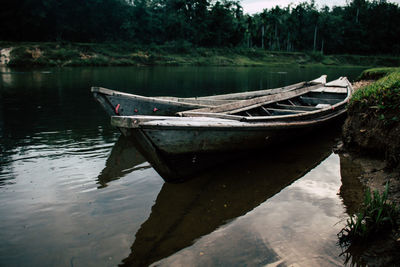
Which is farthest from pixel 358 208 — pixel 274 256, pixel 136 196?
pixel 136 196

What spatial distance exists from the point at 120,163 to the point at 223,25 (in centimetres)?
6286

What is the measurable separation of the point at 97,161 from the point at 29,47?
37307mm

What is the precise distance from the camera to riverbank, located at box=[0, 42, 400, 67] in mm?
34750

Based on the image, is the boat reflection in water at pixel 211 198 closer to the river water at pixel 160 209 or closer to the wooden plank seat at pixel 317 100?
the river water at pixel 160 209

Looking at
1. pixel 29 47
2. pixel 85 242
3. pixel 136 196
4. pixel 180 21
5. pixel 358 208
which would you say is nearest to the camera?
pixel 85 242

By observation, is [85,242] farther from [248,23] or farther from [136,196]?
[248,23]

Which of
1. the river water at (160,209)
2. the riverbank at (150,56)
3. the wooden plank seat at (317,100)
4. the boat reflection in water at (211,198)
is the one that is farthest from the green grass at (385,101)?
the riverbank at (150,56)

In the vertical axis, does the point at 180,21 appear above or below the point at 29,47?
above

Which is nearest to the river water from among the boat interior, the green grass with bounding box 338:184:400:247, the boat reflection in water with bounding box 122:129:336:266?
the boat reflection in water with bounding box 122:129:336:266

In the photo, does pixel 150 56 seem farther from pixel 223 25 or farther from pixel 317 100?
pixel 317 100

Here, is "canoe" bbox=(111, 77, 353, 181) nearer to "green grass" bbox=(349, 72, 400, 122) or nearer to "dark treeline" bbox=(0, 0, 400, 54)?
"green grass" bbox=(349, 72, 400, 122)

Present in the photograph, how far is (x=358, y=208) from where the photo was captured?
3994 millimetres

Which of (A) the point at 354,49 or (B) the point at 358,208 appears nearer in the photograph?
(B) the point at 358,208

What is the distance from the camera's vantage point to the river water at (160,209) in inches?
124
